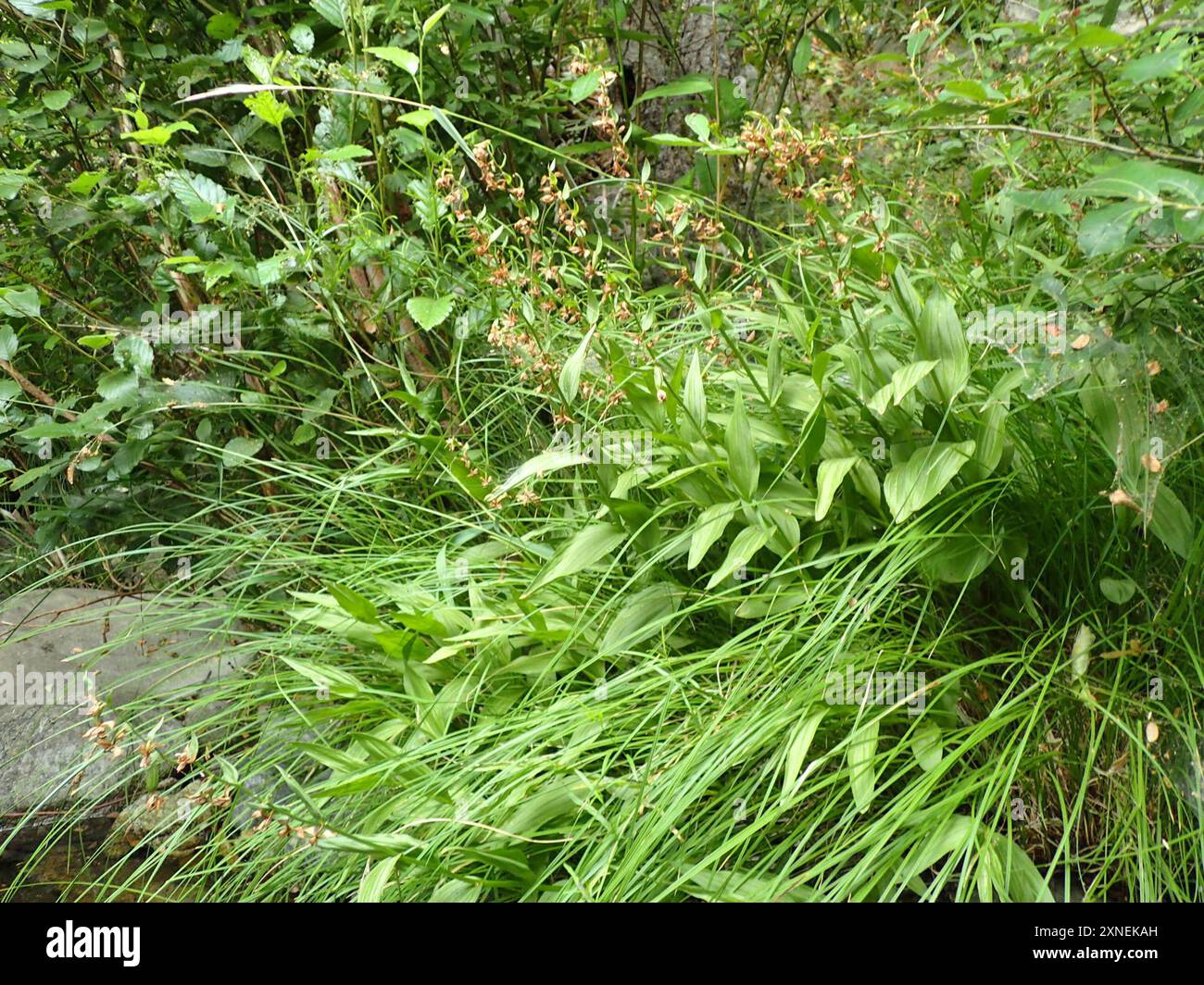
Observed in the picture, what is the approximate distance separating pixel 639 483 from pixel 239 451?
1186 millimetres

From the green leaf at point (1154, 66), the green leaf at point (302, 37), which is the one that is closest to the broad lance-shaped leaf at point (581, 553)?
the green leaf at point (1154, 66)

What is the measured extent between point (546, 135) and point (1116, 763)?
9.34 ft

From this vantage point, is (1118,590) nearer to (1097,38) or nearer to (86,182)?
(1097,38)

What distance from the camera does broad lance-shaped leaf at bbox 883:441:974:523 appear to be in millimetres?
1921

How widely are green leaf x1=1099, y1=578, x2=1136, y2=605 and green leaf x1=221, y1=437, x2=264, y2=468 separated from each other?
2.00m

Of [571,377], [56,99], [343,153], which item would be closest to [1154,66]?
[571,377]

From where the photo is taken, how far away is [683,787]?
175 centimetres

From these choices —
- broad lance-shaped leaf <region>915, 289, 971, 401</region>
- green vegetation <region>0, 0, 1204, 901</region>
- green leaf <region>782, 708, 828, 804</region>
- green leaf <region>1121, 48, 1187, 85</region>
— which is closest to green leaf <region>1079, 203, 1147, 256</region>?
green vegetation <region>0, 0, 1204, 901</region>

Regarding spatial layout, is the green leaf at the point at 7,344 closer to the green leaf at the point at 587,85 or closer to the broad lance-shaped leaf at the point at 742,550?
the green leaf at the point at 587,85

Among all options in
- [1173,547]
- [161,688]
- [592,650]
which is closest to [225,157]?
[161,688]

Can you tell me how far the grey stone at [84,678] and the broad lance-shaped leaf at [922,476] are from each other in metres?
1.50

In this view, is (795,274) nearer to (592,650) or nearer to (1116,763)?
(592,650)

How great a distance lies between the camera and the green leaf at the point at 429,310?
2.47 metres
